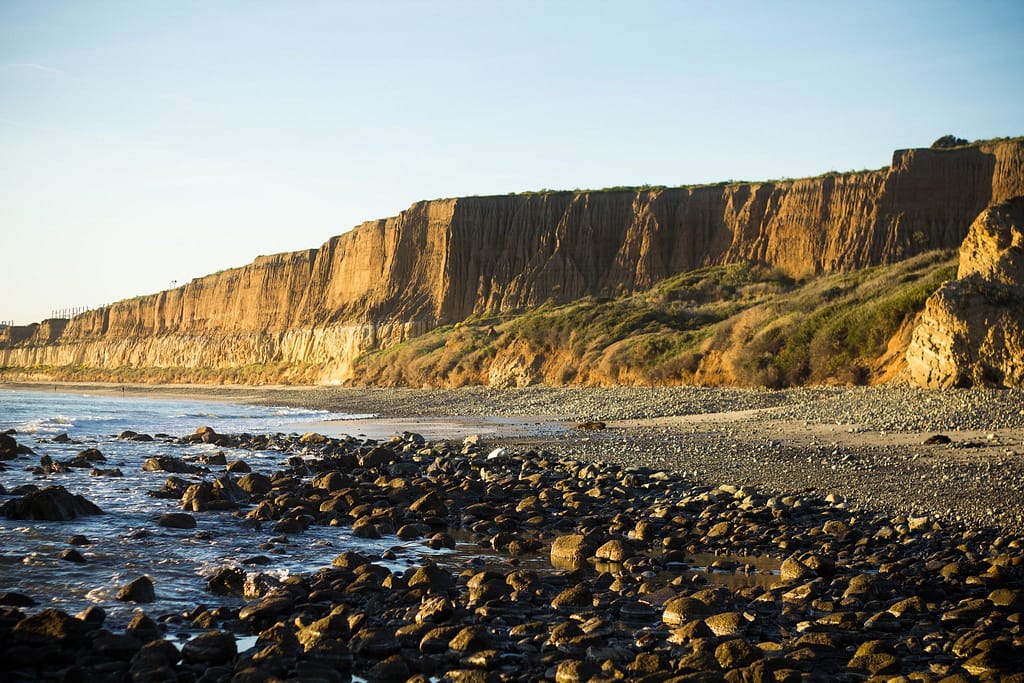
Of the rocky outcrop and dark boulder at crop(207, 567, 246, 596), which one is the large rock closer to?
dark boulder at crop(207, 567, 246, 596)

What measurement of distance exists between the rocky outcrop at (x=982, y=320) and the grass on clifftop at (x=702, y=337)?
3224mm

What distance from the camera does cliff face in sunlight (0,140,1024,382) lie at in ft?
170

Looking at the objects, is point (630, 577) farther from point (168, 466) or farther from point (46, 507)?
point (168, 466)

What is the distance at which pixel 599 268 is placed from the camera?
61750 millimetres

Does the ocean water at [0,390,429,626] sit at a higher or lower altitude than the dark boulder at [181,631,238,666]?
lower

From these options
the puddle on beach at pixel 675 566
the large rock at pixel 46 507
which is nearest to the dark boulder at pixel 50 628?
the puddle on beach at pixel 675 566

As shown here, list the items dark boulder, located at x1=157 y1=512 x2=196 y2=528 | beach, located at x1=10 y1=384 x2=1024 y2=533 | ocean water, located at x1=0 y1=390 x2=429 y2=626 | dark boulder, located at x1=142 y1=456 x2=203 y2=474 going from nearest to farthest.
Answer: ocean water, located at x1=0 y1=390 x2=429 y2=626 → dark boulder, located at x1=157 y1=512 x2=196 y2=528 → beach, located at x1=10 y1=384 x2=1024 y2=533 → dark boulder, located at x1=142 y1=456 x2=203 y2=474

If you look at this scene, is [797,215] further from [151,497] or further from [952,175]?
[151,497]

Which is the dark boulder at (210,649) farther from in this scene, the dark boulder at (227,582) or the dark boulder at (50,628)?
the dark boulder at (227,582)

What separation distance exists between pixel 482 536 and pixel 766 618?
4.26 metres

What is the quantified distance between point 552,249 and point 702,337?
99.1ft

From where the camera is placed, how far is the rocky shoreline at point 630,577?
5.95 meters

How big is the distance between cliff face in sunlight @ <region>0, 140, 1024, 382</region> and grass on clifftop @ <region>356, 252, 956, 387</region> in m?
4.03

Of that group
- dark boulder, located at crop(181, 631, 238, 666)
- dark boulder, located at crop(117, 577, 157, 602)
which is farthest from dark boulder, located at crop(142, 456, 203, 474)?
→ dark boulder, located at crop(181, 631, 238, 666)
